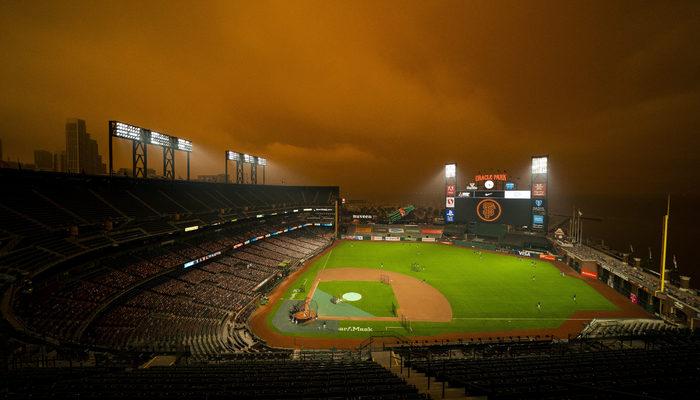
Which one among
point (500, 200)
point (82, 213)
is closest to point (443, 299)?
point (500, 200)

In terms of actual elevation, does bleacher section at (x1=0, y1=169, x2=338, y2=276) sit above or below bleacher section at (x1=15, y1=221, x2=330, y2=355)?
above

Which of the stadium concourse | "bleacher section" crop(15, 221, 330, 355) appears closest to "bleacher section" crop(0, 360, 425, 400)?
the stadium concourse

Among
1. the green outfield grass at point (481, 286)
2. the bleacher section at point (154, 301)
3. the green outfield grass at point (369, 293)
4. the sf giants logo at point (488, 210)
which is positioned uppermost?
the sf giants logo at point (488, 210)

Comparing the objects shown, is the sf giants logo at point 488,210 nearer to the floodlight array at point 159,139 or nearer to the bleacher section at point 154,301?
the bleacher section at point 154,301

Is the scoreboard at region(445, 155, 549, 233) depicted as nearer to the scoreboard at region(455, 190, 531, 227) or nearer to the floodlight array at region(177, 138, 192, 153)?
the scoreboard at region(455, 190, 531, 227)

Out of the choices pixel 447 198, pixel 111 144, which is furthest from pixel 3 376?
pixel 447 198

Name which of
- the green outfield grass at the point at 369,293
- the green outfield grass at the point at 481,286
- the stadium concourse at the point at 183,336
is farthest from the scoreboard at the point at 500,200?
the green outfield grass at the point at 369,293
